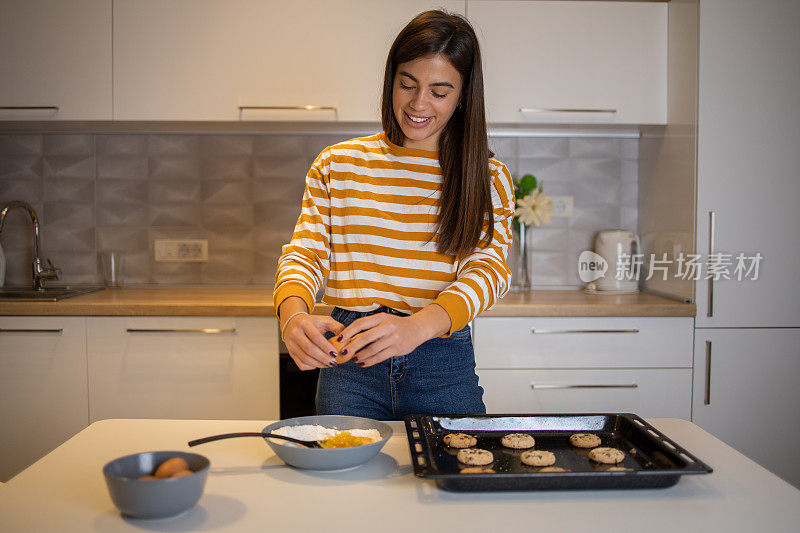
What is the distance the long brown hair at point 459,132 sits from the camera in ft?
4.30

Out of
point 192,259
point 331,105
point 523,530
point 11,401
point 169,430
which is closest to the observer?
point 523,530

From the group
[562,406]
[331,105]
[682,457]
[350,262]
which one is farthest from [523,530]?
[331,105]

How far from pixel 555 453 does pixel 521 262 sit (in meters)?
1.73

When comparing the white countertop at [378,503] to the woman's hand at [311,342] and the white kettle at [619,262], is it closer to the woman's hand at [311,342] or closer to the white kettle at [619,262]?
the woman's hand at [311,342]

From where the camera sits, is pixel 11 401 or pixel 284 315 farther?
pixel 11 401

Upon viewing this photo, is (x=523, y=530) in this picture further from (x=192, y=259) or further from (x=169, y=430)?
(x=192, y=259)

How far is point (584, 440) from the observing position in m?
1.02

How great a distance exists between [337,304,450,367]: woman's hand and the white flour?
0.11 meters

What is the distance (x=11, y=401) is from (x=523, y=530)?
2.01 metres

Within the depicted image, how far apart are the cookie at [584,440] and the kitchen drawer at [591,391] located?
123 centimetres

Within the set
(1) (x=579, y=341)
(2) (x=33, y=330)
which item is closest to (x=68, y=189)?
(2) (x=33, y=330)

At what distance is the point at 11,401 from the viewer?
223cm

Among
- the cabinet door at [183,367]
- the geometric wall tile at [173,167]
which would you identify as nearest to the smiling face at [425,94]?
the cabinet door at [183,367]

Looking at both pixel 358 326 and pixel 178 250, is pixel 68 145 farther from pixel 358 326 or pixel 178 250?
pixel 358 326
